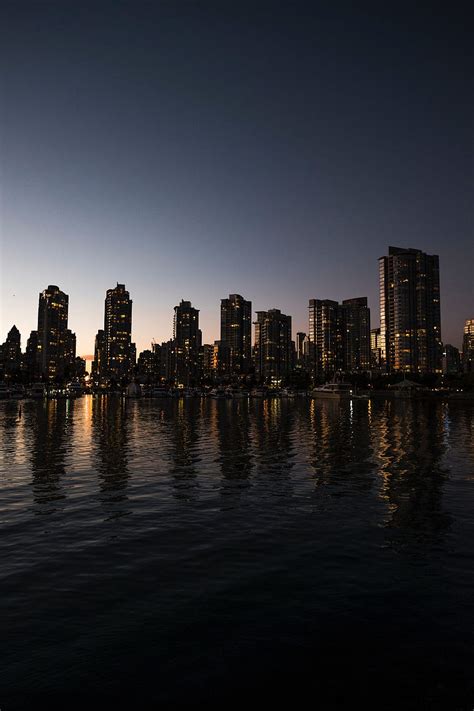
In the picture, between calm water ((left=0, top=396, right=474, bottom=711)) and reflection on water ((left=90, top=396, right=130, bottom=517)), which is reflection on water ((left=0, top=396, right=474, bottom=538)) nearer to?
reflection on water ((left=90, top=396, right=130, bottom=517))

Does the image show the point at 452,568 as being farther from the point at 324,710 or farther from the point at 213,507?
the point at 213,507

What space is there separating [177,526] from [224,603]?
26.9 ft

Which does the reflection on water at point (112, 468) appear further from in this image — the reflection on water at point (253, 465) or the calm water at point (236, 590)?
the calm water at point (236, 590)

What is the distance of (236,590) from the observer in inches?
584

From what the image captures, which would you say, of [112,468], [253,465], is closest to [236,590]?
[253,465]

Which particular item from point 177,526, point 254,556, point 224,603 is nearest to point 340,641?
point 224,603

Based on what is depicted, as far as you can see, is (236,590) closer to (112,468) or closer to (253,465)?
(253,465)

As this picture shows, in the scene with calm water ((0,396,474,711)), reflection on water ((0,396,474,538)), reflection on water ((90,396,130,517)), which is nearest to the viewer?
calm water ((0,396,474,711))

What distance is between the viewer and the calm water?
10.3 m

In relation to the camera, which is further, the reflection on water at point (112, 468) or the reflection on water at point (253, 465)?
the reflection on water at point (253, 465)

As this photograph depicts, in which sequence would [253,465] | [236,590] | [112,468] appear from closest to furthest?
1. [236,590]
2. [112,468]
3. [253,465]

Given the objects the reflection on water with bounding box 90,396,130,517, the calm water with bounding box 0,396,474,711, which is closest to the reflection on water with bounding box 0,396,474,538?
the reflection on water with bounding box 90,396,130,517

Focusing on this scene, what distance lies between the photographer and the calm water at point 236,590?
10289mm

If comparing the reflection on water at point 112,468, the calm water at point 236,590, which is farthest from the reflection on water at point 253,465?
the calm water at point 236,590
